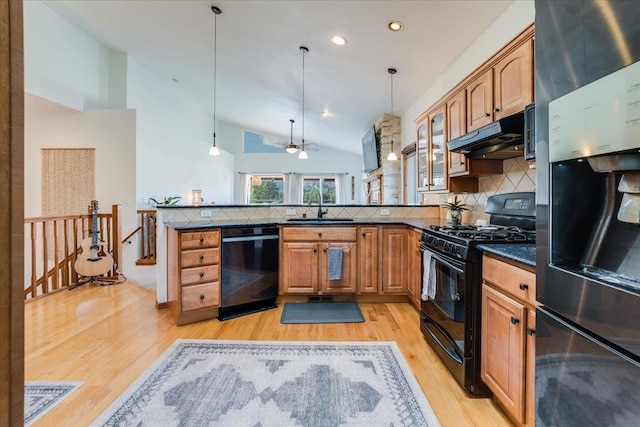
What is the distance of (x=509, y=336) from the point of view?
4.67 ft

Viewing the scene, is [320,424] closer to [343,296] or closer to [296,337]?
[296,337]

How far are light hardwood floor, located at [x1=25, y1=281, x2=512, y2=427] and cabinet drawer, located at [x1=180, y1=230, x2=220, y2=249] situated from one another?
2.42 feet

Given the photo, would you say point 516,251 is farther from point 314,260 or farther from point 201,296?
point 201,296

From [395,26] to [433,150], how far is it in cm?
123

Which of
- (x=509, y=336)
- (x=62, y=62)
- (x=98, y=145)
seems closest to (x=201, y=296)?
(x=509, y=336)

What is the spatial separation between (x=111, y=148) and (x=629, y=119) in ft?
20.3

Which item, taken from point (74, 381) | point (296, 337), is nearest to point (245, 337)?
point (296, 337)

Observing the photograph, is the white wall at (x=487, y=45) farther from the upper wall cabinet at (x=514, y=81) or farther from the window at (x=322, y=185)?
the window at (x=322, y=185)

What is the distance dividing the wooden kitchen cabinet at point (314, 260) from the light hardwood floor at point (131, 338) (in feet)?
1.11

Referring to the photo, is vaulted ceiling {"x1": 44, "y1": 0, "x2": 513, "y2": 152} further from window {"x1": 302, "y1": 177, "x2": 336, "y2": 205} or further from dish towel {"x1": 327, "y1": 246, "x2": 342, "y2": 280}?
window {"x1": 302, "y1": 177, "x2": 336, "y2": 205}

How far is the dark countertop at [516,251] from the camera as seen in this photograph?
4.26 ft

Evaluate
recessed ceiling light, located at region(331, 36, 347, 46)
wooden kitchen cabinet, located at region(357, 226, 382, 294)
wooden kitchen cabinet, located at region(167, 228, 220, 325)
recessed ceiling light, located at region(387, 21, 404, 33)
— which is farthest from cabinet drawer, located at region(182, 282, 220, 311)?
recessed ceiling light, located at region(387, 21, 404, 33)

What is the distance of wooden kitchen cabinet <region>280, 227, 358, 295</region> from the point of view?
3127mm

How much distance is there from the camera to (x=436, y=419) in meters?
1.53
